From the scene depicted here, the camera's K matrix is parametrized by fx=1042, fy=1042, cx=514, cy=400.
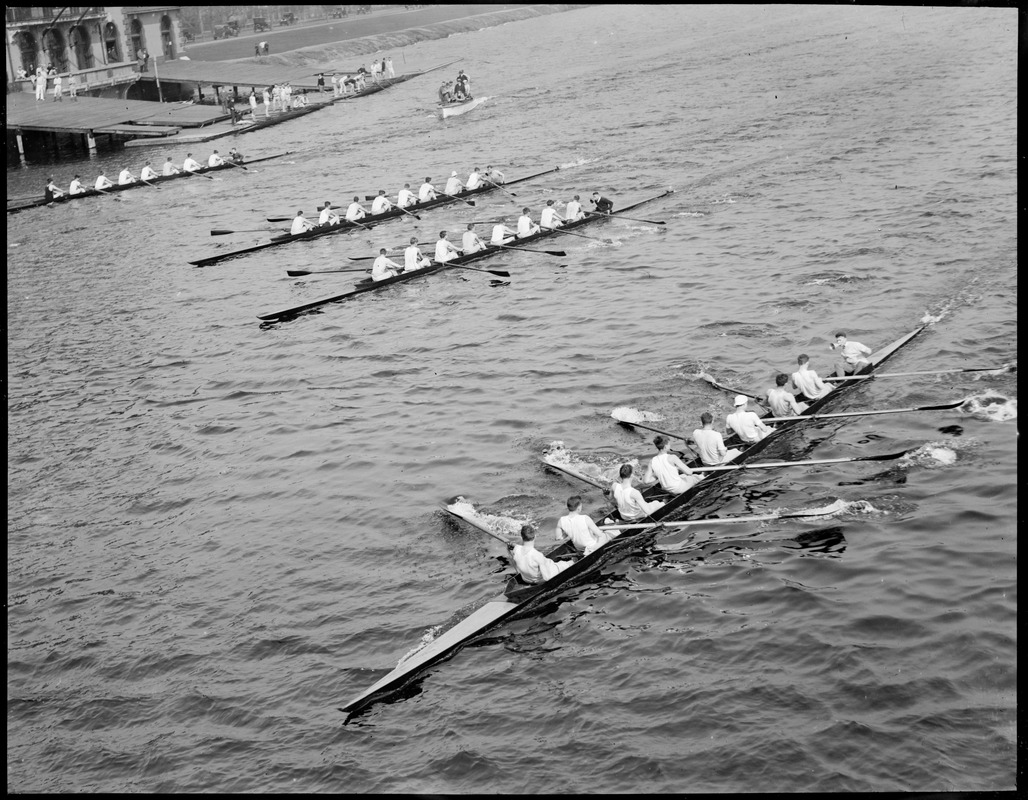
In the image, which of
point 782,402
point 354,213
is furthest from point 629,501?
point 354,213

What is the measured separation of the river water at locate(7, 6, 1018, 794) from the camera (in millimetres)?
14336

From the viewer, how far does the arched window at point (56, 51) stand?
74.6 meters

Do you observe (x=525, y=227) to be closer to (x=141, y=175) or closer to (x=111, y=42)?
(x=141, y=175)

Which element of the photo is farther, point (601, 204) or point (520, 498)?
point (601, 204)

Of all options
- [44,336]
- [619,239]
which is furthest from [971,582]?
[44,336]

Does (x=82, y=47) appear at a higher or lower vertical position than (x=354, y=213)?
higher

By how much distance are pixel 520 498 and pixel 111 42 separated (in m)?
75.9

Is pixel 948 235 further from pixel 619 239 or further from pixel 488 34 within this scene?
pixel 488 34

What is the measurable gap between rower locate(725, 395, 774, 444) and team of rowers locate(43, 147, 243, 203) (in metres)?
41.3

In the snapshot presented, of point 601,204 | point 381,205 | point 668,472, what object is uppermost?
point 381,205

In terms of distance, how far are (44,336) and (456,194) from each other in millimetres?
18385

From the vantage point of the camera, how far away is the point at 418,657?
1560 cm

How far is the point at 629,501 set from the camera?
59.2 feet

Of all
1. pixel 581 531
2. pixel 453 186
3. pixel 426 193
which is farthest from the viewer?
pixel 453 186
